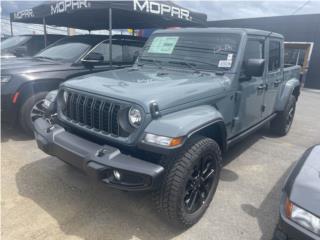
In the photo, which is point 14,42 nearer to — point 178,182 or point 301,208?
point 178,182

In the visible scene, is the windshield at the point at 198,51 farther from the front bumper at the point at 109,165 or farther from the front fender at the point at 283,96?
the front fender at the point at 283,96

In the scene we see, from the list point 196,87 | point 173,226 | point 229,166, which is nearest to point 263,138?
point 229,166

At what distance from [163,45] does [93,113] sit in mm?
1726

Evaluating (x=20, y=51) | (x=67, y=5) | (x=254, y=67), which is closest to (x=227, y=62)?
(x=254, y=67)

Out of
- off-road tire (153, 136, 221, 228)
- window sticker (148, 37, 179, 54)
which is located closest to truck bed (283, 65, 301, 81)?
window sticker (148, 37, 179, 54)

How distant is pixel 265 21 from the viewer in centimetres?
1558

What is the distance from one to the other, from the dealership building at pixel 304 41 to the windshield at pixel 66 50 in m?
12.1

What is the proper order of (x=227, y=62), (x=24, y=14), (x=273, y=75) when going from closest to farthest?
(x=227, y=62) < (x=273, y=75) < (x=24, y=14)

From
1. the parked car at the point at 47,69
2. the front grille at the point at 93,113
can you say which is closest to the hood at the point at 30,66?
the parked car at the point at 47,69

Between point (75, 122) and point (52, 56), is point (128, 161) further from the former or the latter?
point (52, 56)

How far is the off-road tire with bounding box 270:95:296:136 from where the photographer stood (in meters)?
5.12

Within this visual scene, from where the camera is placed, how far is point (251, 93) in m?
3.70

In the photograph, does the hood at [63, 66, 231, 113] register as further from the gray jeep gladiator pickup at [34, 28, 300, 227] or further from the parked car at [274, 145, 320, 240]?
the parked car at [274, 145, 320, 240]

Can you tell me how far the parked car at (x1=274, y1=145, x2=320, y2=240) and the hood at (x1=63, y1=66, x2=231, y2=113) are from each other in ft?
3.82
